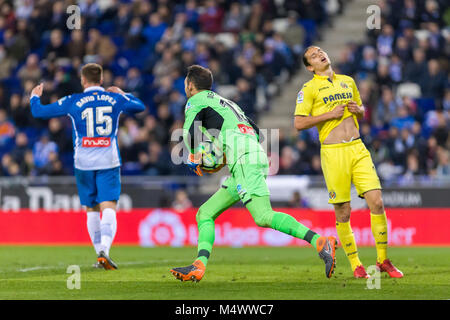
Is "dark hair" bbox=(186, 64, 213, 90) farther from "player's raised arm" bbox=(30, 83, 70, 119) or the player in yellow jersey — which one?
"player's raised arm" bbox=(30, 83, 70, 119)

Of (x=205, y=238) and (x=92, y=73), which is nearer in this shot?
(x=205, y=238)

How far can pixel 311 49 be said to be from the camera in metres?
10.5

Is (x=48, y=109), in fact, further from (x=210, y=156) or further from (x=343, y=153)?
(x=343, y=153)

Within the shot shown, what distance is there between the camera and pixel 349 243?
1025 centimetres

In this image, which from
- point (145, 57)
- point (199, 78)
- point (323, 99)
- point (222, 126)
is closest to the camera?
point (222, 126)

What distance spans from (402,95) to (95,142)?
10.6 metres

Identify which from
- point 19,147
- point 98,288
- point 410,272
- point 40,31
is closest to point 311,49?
point 410,272

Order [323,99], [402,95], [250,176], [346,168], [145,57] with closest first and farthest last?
[250,176] < [346,168] < [323,99] < [402,95] < [145,57]

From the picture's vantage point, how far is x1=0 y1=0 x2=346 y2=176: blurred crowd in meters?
21.6

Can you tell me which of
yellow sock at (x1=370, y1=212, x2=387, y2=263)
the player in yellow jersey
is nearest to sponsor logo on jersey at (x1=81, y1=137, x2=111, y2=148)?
the player in yellow jersey

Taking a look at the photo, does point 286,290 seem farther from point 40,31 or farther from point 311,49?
point 40,31

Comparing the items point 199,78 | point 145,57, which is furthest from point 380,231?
point 145,57

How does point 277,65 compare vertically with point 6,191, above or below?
above

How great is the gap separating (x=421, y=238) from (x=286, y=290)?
9781mm
